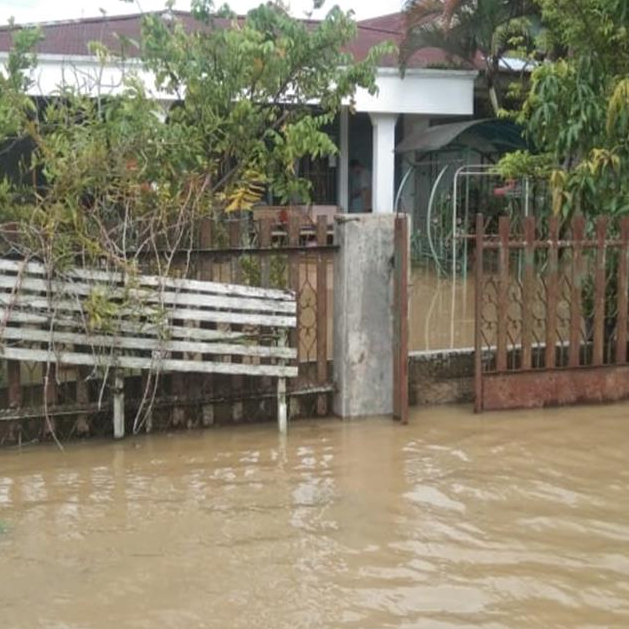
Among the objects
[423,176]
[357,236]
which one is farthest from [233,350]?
[423,176]

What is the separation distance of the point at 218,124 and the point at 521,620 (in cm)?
433

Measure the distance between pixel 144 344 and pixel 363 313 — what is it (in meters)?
1.59

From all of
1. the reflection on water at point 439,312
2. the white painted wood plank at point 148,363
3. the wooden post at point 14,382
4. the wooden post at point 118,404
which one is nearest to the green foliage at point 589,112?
the reflection on water at point 439,312

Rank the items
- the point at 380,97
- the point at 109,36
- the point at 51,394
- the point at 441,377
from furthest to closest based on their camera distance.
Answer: the point at 109,36
the point at 380,97
the point at 441,377
the point at 51,394

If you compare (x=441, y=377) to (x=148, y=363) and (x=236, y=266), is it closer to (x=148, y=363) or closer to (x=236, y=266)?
(x=236, y=266)

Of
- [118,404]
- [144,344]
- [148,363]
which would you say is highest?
[144,344]

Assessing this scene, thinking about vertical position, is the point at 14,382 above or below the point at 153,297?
below

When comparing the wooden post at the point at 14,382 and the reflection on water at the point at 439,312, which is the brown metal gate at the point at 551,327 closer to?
the reflection on water at the point at 439,312

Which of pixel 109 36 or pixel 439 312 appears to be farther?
pixel 109 36

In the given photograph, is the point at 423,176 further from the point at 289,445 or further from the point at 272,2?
the point at 289,445

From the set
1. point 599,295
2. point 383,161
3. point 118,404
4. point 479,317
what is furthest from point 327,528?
point 383,161

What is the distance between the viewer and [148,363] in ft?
19.5

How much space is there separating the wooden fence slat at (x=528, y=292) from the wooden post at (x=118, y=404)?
9.51 feet

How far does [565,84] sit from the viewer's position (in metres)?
8.17
